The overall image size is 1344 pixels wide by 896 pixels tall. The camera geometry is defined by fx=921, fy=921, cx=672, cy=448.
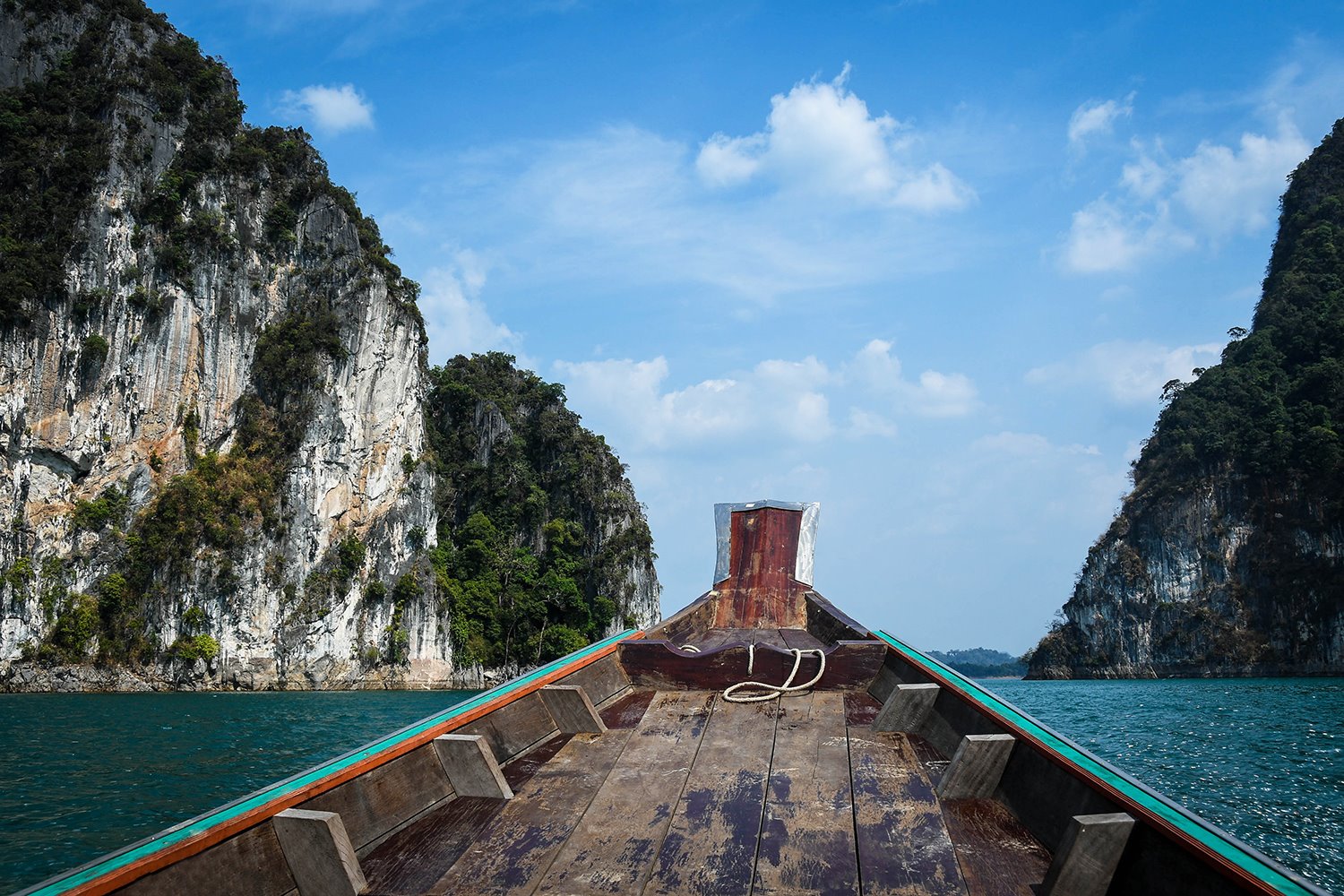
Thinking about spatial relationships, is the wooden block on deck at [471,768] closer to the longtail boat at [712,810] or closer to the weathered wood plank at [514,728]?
the longtail boat at [712,810]

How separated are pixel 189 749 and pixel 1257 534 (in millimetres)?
69777

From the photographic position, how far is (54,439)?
41.0 metres

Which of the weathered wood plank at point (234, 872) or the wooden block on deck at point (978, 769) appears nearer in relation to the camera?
the weathered wood plank at point (234, 872)

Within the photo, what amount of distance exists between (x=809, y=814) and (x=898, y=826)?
30 centimetres

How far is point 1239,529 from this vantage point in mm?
65812

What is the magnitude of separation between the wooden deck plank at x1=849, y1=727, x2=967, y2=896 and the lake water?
4938 millimetres

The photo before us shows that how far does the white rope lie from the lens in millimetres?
4605

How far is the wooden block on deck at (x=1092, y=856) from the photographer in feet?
7.91

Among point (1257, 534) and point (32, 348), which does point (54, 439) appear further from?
point (1257, 534)

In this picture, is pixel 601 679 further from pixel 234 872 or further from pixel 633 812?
pixel 234 872

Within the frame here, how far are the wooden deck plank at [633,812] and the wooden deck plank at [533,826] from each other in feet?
0.17

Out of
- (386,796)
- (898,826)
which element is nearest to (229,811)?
(386,796)

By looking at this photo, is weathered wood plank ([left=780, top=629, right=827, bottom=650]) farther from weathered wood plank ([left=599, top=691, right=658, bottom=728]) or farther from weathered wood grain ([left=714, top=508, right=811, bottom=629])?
weathered wood plank ([left=599, top=691, right=658, bottom=728])

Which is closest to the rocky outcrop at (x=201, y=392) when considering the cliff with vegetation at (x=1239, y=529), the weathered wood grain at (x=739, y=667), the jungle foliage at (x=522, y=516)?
the jungle foliage at (x=522, y=516)
